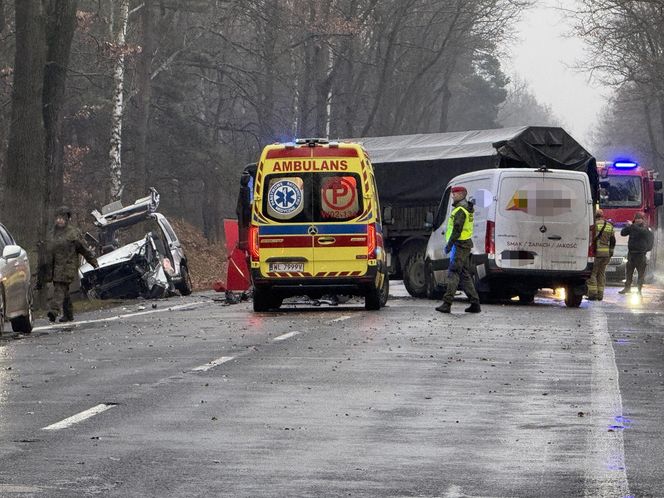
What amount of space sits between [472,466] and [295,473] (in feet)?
3.25

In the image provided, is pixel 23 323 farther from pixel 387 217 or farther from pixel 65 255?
pixel 387 217

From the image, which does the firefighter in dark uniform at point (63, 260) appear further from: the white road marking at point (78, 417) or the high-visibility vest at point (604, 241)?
the white road marking at point (78, 417)

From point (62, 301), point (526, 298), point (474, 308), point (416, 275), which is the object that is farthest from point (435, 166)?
point (62, 301)

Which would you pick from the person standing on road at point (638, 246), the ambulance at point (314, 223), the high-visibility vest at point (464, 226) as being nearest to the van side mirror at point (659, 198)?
the person standing on road at point (638, 246)

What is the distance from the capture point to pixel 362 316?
24500 mm

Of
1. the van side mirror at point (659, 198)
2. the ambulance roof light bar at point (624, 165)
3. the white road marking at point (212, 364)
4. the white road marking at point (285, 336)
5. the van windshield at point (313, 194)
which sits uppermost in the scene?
the ambulance roof light bar at point (624, 165)

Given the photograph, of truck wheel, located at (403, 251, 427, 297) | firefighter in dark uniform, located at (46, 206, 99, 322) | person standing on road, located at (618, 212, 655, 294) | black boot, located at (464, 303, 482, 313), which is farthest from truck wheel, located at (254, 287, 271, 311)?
person standing on road, located at (618, 212, 655, 294)

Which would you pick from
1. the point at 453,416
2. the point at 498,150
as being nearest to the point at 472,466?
the point at 453,416

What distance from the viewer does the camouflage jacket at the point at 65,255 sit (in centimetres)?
2494

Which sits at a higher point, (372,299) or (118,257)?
(118,257)

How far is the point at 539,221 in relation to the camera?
28.4 meters

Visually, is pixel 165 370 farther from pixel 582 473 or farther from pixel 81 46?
pixel 81 46

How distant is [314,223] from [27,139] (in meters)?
8.80

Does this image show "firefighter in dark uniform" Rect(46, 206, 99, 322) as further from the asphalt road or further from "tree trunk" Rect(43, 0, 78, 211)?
"tree trunk" Rect(43, 0, 78, 211)
